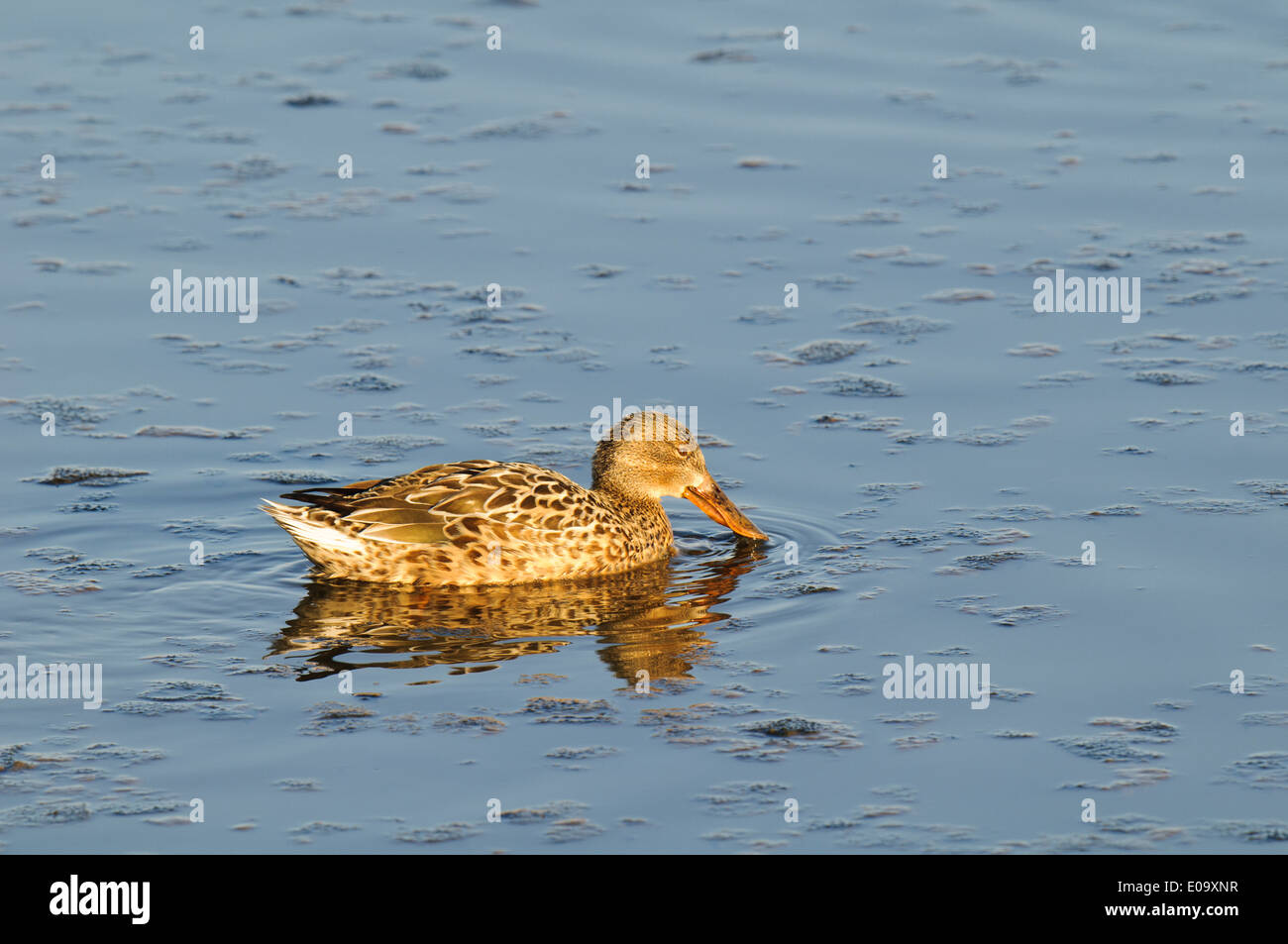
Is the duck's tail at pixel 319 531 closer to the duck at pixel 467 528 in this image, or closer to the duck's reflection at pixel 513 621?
the duck at pixel 467 528

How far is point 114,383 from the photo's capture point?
1202 centimetres

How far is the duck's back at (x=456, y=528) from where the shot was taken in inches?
391

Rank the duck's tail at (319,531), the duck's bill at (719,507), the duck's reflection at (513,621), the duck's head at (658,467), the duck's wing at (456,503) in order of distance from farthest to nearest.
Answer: the duck's head at (658,467) < the duck's bill at (719,507) < the duck's wing at (456,503) < the duck's tail at (319,531) < the duck's reflection at (513,621)

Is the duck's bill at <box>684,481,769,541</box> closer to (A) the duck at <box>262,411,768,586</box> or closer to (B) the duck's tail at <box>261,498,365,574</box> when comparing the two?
(A) the duck at <box>262,411,768,586</box>

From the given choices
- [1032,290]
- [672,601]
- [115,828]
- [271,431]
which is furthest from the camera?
[1032,290]

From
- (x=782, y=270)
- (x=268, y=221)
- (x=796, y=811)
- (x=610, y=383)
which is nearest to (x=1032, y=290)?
(x=782, y=270)

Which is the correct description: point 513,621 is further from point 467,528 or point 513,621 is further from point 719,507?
point 719,507

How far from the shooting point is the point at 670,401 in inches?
470

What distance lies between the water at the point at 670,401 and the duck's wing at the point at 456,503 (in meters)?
0.36

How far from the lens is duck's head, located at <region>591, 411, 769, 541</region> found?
10.8m

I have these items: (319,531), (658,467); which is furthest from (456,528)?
(658,467)

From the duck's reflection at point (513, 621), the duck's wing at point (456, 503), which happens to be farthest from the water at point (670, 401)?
the duck's wing at point (456, 503)

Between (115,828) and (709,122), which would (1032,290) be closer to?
(709,122)

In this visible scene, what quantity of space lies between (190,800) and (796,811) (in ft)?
7.65
